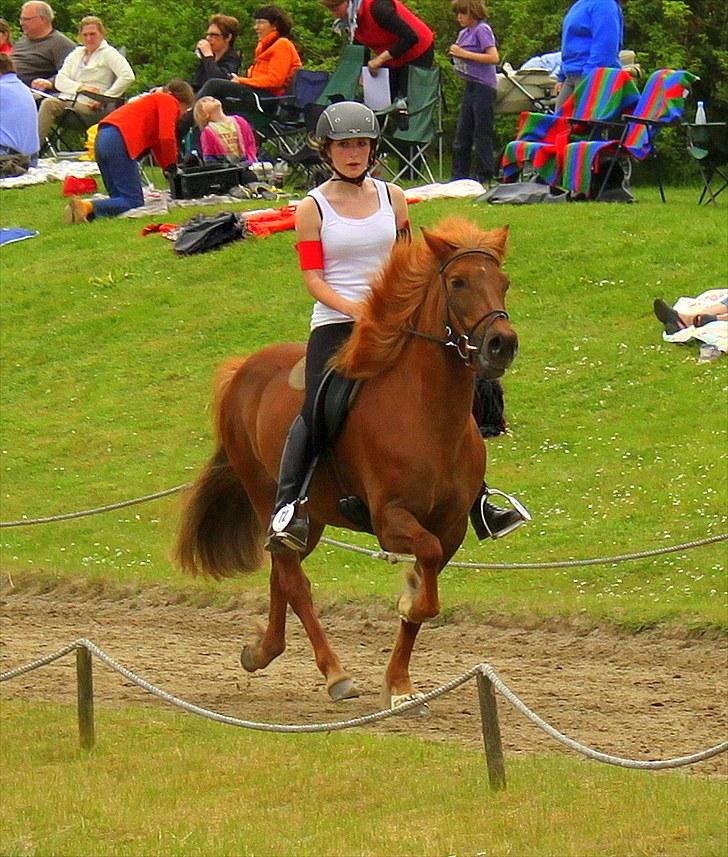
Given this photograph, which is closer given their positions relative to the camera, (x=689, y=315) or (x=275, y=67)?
(x=689, y=315)

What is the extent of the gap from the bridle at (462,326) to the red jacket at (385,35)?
1266cm

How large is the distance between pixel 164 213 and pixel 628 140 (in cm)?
587

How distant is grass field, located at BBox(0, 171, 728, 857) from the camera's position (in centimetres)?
709

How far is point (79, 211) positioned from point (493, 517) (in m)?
14.0

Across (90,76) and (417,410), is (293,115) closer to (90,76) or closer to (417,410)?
(90,76)

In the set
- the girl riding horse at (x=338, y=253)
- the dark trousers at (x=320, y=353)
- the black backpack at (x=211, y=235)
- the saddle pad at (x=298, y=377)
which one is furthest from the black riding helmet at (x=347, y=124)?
the black backpack at (x=211, y=235)

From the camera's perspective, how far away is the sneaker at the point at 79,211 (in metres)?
22.0

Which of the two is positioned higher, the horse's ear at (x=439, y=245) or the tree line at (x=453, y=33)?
the horse's ear at (x=439, y=245)

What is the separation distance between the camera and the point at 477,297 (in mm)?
7969

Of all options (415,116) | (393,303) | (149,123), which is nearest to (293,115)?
(415,116)

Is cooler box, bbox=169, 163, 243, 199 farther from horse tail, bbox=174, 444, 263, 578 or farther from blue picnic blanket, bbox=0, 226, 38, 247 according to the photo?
horse tail, bbox=174, 444, 263, 578

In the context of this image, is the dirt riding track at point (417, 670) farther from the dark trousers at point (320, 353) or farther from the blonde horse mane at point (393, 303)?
the blonde horse mane at point (393, 303)

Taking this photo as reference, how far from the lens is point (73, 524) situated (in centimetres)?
1432

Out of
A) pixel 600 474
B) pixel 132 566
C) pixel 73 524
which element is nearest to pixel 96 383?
pixel 73 524
